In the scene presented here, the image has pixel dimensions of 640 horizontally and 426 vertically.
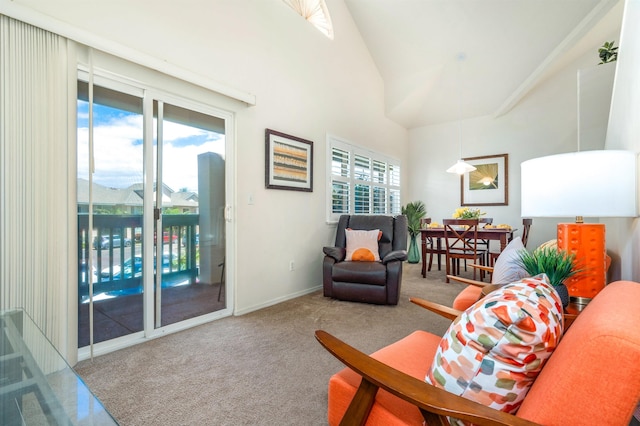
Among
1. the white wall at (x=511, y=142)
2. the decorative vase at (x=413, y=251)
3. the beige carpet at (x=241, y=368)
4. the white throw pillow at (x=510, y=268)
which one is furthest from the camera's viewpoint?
the decorative vase at (x=413, y=251)

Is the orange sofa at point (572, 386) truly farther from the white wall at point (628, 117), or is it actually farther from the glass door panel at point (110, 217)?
the glass door panel at point (110, 217)

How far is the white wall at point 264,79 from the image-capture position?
228 cm

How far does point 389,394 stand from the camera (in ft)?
3.33

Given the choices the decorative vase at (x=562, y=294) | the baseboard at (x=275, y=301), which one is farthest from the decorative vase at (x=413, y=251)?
the decorative vase at (x=562, y=294)

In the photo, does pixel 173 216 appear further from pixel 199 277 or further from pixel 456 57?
pixel 456 57

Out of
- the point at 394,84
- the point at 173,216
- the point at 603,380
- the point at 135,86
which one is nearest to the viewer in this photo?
the point at 603,380

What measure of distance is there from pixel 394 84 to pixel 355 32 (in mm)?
1140

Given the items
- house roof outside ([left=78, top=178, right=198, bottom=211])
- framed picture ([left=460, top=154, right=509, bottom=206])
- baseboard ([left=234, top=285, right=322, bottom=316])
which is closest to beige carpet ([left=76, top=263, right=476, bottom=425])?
baseboard ([left=234, top=285, right=322, bottom=316])

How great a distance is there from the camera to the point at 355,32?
183 inches

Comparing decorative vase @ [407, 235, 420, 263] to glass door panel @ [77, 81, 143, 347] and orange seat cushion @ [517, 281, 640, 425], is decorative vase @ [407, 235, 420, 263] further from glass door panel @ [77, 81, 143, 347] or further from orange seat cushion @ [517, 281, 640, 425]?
orange seat cushion @ [517, 281, 640, 425]

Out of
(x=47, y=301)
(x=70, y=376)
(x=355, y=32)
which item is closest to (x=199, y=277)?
(x=47, y=301)

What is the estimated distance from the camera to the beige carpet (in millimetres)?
1492

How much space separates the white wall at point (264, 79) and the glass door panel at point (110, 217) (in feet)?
1.62

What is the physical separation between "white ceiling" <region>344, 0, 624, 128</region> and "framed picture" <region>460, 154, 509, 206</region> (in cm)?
89
